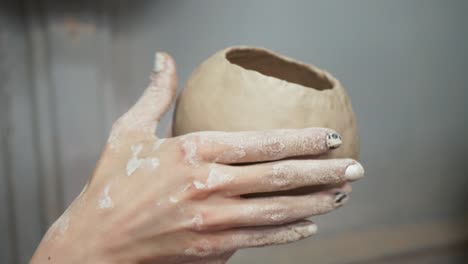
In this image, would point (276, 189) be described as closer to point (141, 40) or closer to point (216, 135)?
point (216, 135)

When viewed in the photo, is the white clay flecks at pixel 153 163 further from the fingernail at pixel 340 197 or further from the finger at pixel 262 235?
the fingernail at pixel 340 197

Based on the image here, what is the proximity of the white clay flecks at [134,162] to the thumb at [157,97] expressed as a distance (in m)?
0.06

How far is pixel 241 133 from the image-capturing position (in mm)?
646

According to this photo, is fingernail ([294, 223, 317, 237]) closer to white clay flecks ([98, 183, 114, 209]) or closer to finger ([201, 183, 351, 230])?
finger ([201, 183, 351, 230])

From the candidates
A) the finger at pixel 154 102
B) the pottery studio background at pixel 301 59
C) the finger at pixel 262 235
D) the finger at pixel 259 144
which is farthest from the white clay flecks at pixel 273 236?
the pottery studio background at pixel 301 59

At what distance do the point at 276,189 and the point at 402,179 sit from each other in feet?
3.26

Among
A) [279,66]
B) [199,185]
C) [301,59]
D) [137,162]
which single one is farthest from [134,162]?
[301,59]

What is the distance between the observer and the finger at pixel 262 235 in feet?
2.16

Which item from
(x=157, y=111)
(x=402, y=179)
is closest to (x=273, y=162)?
(x=157, y=111)

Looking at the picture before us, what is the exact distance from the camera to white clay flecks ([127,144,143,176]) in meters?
0.68

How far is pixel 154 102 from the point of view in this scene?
78cm

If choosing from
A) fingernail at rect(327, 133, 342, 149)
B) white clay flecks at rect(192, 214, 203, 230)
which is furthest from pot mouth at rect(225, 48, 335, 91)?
white clay flecks at rect(192, 214, 203, 230)

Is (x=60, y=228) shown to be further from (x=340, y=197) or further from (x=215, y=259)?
(x=340, y=197)

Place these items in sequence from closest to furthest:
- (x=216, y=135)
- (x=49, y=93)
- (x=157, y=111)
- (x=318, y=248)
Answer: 1. (x=216, y=135)
2. (x=157, y=111)
3. (x=49, y=93)
4. (x=318, y=248)
